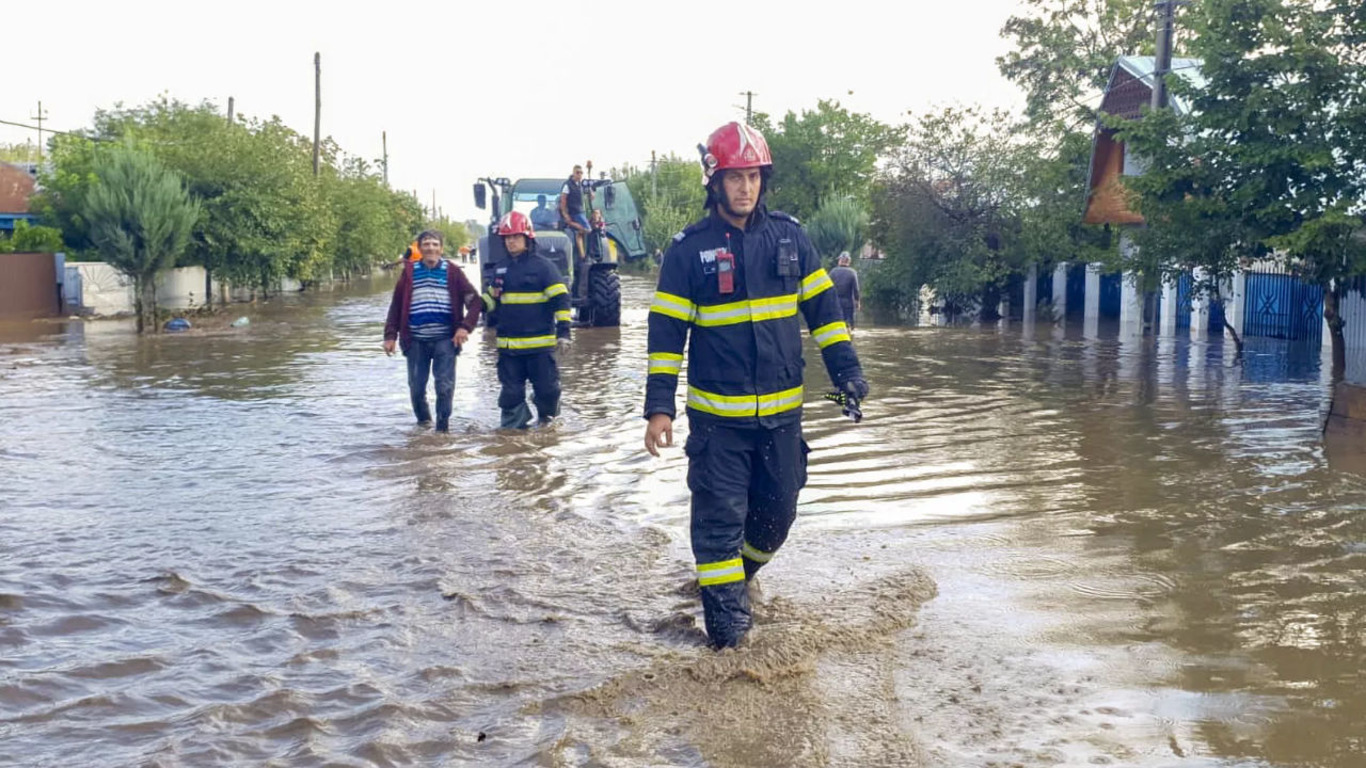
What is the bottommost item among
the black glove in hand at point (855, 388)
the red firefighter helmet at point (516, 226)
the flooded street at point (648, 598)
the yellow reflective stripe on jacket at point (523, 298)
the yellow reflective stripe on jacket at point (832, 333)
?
the flooded street at point (648, 598)

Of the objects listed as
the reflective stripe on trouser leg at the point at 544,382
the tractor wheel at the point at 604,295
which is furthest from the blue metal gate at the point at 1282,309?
the reflective stripe on trouser leg at the point at 544,382

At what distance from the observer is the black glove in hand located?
17.7ft

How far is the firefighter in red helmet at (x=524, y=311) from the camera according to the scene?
35.6ft

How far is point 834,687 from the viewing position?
16.0 feet

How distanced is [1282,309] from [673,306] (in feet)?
65.8

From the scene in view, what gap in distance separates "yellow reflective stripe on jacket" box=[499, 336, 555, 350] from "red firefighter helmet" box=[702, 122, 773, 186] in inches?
225

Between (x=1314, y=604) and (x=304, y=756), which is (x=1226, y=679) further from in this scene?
(x=304, y=756)

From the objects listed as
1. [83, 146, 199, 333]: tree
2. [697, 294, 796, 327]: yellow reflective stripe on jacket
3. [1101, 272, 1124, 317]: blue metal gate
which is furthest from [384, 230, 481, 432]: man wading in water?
[1101, 272, 1124, 317]: blue metal gate

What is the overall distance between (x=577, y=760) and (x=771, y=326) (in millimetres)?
1894

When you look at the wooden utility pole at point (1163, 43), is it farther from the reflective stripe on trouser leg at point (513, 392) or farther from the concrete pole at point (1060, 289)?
the reflective stripe on trouser leg at point (513, 392)

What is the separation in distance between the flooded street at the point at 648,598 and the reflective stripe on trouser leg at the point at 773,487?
367 millimetres

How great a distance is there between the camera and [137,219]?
23922 millimetres

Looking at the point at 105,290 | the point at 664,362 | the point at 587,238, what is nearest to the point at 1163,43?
the point at 587,238

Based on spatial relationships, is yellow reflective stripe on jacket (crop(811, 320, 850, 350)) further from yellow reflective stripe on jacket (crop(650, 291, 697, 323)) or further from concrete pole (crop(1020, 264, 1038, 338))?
concrete pole (crop(1020, 264, 1038, 338))
